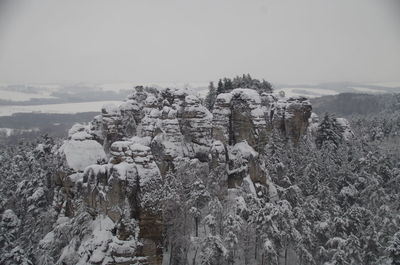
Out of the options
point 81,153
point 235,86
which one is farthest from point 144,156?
point 235,86

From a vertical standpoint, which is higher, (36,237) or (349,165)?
(349,165)

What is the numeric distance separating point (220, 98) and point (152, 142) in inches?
497

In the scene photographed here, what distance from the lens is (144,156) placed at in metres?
31.2

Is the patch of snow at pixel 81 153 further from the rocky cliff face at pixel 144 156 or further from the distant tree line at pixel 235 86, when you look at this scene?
the distant tree line at pixel 235 86

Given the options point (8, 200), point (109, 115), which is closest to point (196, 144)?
point (109, 115)

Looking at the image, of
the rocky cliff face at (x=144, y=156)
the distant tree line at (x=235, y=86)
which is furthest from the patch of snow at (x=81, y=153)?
the distant tree line at (x=235, y=86)

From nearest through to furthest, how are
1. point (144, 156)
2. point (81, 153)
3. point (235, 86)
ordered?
point (144, 156)
point (81, 153)
point (235, 86)

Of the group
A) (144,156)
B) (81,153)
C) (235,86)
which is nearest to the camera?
(144,156)

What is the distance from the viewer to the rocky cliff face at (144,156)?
28922 millimetres

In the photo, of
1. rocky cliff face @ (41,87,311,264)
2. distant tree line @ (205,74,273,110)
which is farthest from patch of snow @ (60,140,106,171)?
distant tree line @ (205,74,273,110)

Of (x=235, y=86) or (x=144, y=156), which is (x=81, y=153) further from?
(x=235, y=86)

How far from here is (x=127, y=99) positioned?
5703 cm

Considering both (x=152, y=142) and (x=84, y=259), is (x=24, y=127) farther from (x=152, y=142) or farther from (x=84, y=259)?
(x=84, y=259)

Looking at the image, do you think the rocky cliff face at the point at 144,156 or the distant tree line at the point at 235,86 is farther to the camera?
the distant tree line at the point at 235,86
